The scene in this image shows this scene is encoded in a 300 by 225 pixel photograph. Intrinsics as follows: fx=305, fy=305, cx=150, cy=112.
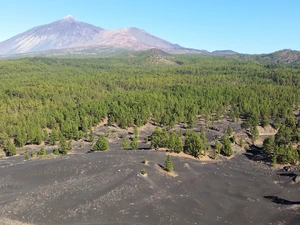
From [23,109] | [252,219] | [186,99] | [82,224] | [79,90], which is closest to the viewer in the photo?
[82,224]

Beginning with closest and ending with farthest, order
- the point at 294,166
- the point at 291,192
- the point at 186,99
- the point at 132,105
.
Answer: the point at 291,192
the point at 294,166
the point at 132,105
the point at 186,99

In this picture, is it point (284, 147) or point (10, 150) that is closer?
point (284, 147)

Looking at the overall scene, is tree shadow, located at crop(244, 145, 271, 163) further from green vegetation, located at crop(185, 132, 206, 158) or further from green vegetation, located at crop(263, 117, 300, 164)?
green vegetation, located at crop(185, 132, 206, 158)

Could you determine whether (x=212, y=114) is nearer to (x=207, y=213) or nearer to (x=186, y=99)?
(x=186, y=99)

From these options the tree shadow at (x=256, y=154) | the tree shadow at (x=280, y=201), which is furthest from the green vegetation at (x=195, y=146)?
the tree shadow at (x=280, y=201)

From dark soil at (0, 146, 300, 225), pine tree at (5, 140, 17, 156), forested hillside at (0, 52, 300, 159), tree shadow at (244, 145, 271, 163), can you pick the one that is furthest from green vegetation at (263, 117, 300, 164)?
pine tree at (5, 140, 17, 156)

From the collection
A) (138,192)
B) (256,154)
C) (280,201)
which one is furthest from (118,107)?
(280,201)

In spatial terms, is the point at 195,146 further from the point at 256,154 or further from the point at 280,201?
the point at 280,201

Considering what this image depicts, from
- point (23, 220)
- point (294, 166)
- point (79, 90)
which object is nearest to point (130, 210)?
point (23, 220)

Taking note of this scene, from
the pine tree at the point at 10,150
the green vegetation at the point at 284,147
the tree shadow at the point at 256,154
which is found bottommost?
the tree shadow at the point at 256,154

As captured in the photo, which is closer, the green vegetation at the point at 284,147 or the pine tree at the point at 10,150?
the green vegetation at the point at 284,147

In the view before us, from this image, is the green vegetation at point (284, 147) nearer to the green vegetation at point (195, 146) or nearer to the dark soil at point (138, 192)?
the dark soil at point (138, 192)
